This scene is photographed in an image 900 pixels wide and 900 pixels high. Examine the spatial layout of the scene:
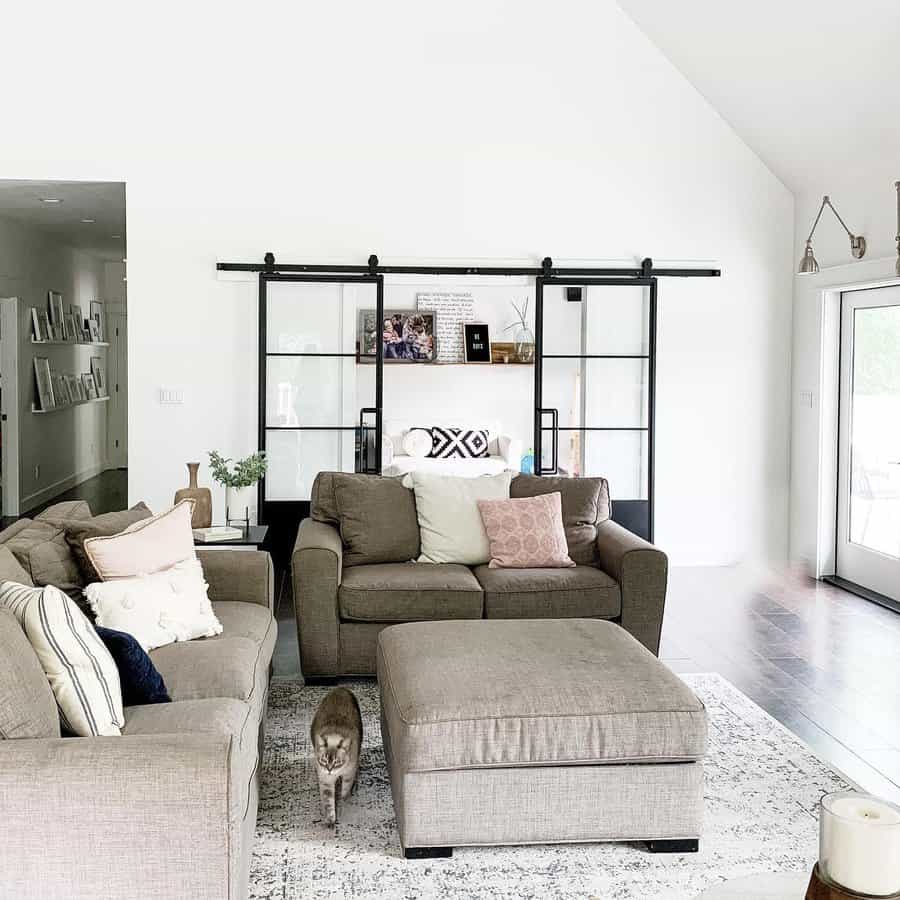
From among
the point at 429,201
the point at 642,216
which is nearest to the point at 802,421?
the point at 642,216

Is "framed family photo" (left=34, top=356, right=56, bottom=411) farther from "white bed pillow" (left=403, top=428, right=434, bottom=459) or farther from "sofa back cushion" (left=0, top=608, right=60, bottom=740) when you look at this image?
"sofa back cushion" (left=0, top=608, right=60, bottom=740)

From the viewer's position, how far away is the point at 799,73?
250 inches

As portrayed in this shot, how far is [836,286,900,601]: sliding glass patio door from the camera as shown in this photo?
21.9 ft

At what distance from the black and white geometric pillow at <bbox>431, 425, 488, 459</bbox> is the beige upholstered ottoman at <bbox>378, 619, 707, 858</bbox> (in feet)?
17.8

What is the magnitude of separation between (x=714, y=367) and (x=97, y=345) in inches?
341

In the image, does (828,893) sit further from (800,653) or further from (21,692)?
(800,653)

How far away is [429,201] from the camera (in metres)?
7.35

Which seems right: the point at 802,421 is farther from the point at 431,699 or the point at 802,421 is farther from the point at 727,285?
the point at 431,699

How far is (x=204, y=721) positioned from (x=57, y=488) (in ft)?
31.0

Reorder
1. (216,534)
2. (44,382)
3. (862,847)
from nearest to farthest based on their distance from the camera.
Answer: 1. (862,847)
2. (216,534)
3. (44,382)

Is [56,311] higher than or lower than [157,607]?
higher

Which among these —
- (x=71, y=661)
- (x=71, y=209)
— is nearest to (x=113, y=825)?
(x=71, y=661)

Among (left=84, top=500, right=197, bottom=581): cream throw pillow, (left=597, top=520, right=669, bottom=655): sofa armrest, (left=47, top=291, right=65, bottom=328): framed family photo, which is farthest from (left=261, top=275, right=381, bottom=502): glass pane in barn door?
(left=47, top=291, right=65, bottom=328): framed family photo

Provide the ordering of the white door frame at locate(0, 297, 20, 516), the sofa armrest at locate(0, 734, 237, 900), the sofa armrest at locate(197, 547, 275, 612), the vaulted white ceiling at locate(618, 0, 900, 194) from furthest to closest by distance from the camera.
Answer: the white door frame at locate(0, 297, 20, 516) → the vaulted white ceiling at locate(618, 0, 900, 194) → the sofa armrest at locate(197, 547, 275, 612) → the sofa armrest at locate(0, 734, 237, 900)
